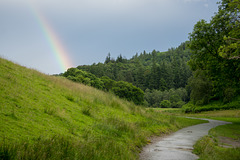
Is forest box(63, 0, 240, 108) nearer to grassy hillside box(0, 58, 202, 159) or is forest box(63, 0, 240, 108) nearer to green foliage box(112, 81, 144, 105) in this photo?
green foliage box(112, 81, 144, 105)

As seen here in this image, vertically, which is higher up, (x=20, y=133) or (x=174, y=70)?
(x=174, y=70)

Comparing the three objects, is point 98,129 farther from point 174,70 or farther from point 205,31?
point 174,70

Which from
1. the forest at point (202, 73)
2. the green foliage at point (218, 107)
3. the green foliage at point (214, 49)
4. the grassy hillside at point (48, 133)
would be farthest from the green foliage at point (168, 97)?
the grassy hillside at point (48, 133)

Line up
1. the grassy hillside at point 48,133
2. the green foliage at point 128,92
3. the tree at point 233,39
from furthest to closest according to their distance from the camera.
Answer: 1. the green foliage at point 128,92
2. the tree at point 233,39
3. the grassy hillside at point 48,133

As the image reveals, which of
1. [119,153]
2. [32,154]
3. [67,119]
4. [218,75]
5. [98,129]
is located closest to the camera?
[32,154]

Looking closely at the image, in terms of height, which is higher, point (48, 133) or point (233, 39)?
point (233, 39)

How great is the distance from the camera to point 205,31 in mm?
22297

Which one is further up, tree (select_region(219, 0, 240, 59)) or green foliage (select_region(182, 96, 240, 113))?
tree (select_region(219, 0, 240, 59))

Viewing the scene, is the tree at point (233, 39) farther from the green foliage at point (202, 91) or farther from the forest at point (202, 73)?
the green foliage at point (202, 91)

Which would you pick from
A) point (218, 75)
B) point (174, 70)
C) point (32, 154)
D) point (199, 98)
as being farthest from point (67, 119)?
point (174, 70)

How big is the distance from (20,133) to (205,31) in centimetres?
2386

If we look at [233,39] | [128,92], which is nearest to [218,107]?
[128,92]

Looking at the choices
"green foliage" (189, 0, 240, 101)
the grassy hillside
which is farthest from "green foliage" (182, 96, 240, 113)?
the grassy hillside

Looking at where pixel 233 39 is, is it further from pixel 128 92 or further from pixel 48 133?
pixel 128 92
